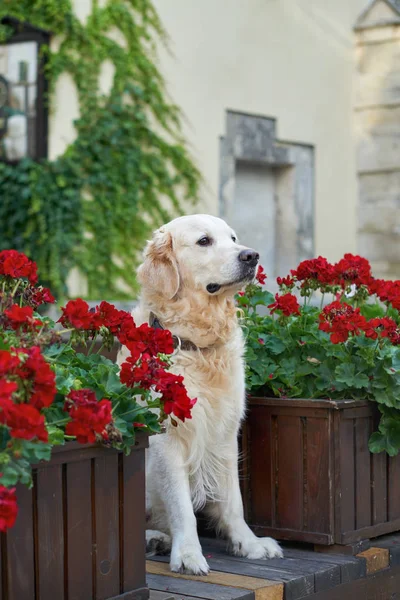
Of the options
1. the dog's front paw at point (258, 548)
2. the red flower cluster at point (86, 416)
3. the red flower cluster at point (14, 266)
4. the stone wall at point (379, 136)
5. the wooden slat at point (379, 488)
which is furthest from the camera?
the stone wall at point (379, 136)

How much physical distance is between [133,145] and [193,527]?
262 inches

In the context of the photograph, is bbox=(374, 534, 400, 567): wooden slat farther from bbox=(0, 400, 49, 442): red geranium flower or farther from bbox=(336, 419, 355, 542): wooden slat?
bbox=(0, 400, 49, 442): red geranium flower

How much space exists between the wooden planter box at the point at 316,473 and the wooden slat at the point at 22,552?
1.42 metres

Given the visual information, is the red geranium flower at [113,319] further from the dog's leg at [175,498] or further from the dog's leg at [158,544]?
the dog's leg at [158,544]

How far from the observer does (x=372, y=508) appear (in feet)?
12.5

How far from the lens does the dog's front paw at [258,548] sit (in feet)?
11.7

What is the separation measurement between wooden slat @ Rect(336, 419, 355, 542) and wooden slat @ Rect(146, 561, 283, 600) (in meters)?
0.52

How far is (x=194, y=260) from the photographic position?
377cm

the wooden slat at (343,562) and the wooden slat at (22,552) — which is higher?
the wooden slat at (22,552)

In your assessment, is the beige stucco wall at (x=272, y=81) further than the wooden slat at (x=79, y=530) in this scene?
Yes

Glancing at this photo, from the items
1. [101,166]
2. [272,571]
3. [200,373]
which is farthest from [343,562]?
[101,166]

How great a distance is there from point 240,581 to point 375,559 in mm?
620

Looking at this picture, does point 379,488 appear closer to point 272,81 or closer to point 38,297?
point 38,297

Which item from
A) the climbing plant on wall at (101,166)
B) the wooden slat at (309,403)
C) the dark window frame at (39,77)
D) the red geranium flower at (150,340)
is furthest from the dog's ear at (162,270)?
the dark window frame at (39,77)
